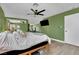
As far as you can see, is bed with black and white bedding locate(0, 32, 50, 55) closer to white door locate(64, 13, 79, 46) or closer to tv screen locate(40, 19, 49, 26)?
tv screen locate(40, 19, 49, 26)

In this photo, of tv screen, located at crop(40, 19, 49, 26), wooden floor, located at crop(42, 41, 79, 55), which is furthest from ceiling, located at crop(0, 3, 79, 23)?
wooden floor, located at crop(42, 41, 79, 55)

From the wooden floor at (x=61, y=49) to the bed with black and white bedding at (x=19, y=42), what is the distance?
154 millimetres

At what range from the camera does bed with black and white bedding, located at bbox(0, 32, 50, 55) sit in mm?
1589

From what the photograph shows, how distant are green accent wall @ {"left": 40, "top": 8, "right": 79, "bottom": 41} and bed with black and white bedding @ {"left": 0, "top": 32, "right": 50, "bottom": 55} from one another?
0.37ft

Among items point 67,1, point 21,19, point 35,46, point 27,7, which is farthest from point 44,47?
point 67,1

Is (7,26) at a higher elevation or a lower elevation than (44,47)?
higher

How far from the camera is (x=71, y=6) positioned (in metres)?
1.71

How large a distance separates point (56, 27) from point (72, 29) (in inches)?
12.1

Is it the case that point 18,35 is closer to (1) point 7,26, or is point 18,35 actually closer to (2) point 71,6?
(1) point 7,26

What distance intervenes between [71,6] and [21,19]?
0.97 meters

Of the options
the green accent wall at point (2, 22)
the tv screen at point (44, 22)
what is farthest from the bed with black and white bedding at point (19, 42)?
the tv screen at point (44, 22)

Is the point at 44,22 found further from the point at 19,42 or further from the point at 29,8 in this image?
the point at 19,42

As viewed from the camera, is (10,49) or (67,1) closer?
(10,49)
